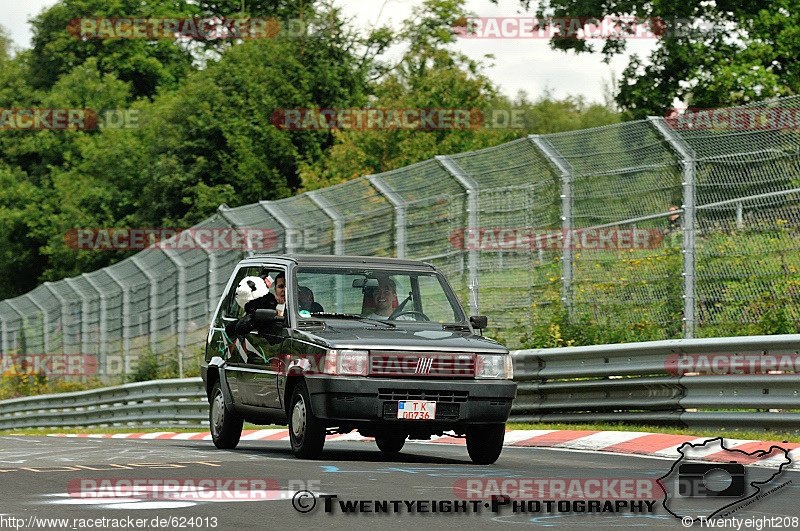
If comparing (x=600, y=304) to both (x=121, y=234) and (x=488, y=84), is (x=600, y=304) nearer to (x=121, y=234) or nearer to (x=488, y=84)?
(x=488, y=84)

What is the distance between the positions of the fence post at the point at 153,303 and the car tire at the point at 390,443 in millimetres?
14990

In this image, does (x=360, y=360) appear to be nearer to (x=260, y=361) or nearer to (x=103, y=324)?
(x=260, y=361)

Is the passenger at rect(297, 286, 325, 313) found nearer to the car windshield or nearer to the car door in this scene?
the car windshield

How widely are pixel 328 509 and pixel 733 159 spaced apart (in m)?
8.59

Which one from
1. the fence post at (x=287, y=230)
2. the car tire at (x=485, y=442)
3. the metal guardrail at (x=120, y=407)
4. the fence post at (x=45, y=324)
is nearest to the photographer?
the car tire at (x=485, y=442)

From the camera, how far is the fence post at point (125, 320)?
29.9 m

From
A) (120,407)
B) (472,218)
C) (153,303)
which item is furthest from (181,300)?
(472,218)

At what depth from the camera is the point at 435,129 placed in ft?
147

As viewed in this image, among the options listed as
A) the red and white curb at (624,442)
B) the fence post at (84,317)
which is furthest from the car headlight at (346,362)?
the fence post at (84,317)

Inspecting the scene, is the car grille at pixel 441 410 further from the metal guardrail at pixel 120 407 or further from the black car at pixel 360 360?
the metal guardrail at pixel 120 407

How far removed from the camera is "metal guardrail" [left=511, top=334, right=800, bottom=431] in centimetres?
1304

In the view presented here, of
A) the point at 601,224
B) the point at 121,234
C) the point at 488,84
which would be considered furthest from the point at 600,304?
the point at 121,234

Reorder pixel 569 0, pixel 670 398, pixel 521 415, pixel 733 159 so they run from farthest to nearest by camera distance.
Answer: pixel 569 0, pixel 521 415, pixel 733 159, pixel 670 398

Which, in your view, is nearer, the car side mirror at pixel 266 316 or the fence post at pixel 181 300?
the car side mirror at pixel 266 316
